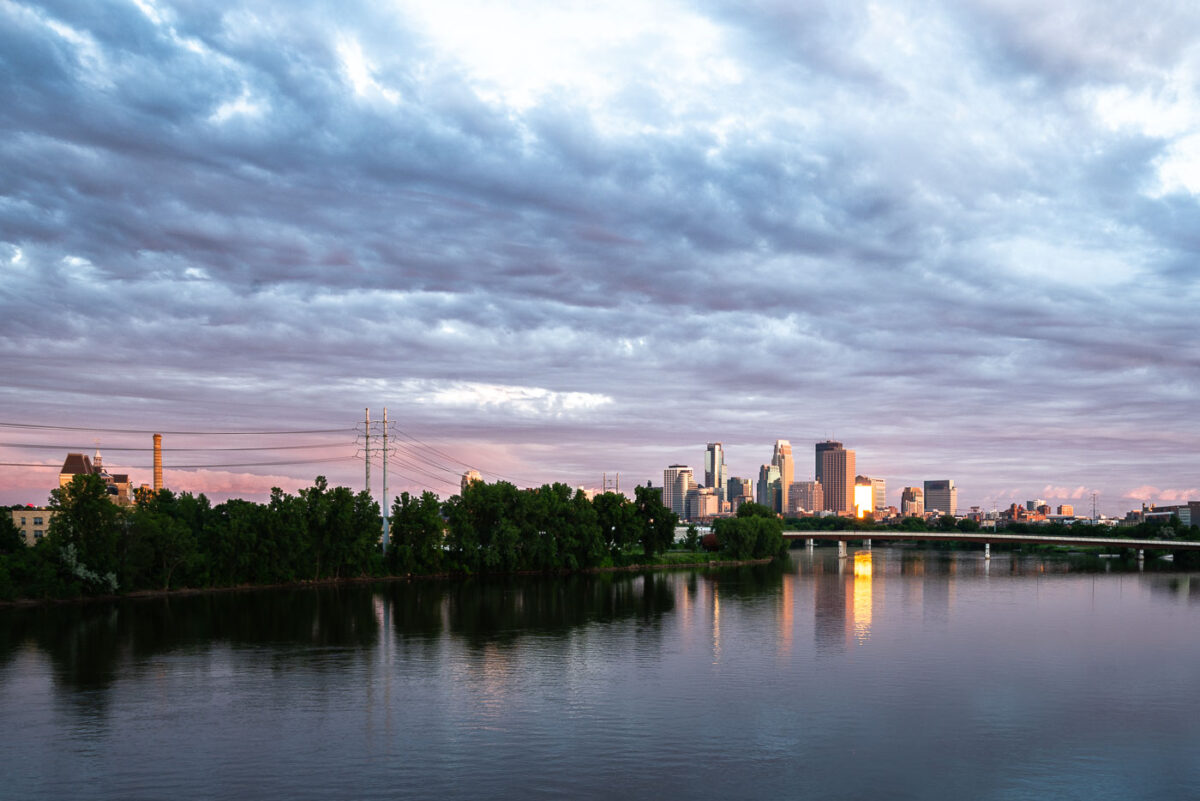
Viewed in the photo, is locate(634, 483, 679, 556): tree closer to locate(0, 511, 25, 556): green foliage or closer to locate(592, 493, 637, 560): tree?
locate(592, 493, 637, 560): tree

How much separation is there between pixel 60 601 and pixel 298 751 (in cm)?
6226

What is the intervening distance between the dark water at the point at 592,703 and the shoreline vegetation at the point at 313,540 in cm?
639

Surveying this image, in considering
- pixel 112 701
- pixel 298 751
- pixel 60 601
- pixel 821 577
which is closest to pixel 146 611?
pixel 60 601

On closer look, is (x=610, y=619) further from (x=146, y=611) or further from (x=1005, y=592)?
(x=1005, y=592)

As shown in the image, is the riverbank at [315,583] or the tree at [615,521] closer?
the riverbank at [315,583]

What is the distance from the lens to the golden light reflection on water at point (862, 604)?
230 ft

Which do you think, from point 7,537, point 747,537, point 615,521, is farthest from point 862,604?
point 7,537

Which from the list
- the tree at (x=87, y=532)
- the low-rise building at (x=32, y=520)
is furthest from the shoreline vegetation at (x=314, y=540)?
the low-rise building at (x=32, y=520)

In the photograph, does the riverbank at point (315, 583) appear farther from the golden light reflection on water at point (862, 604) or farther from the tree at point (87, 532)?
the golden light reflection on water at point (862, 604)

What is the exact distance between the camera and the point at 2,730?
39.7 meters

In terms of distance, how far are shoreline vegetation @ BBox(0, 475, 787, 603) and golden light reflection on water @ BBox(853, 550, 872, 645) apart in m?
27.9

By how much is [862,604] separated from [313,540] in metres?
61.2

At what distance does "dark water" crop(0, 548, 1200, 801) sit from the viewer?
33250 millimetres

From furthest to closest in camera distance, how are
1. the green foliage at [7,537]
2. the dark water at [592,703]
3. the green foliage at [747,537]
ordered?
the green foliage at [747,537] → the green foliage at [7,537] → the dark water at [592,703]
